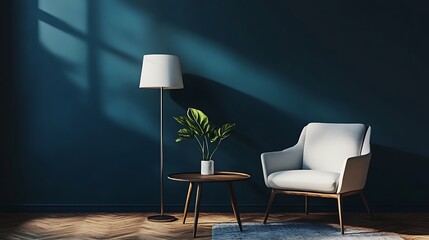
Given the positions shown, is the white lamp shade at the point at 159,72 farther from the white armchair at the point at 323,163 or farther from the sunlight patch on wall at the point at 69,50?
the white armchair at the point at 323,163

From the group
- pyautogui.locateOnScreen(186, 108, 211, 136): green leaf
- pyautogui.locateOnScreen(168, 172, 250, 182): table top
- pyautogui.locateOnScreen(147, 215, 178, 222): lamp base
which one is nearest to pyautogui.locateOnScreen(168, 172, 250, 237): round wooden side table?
pyautogui.locateOnScreen(168, 172, 250, 182): table top

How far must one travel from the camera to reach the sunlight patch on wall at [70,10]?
5059 millimetres

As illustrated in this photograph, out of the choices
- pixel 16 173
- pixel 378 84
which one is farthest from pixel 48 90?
pixel 378 84

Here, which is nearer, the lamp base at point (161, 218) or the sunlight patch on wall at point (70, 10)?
the lamp base at point (161, 218)

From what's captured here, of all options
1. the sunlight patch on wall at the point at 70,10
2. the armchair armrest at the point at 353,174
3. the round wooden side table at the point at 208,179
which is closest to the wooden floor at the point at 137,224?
the round wooden side table at the point at 208,179

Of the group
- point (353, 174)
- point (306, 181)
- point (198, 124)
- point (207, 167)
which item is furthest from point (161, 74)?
point (353, 174)

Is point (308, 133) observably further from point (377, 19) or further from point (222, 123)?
point (377, 19)

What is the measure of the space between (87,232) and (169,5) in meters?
2.01

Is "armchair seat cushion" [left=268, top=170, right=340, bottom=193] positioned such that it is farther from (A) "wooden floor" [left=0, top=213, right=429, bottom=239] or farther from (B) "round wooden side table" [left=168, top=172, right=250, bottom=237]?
(A) "wooden floor" [left=0, top=213, right=429, bottom=239]

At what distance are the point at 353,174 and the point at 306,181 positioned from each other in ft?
1.10

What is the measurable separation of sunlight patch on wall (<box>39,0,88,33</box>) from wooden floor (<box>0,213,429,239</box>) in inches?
62.2

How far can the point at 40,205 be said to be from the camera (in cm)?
504

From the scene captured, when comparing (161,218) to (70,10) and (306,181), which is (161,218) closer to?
(306,181)

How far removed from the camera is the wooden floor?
13.5 feet
